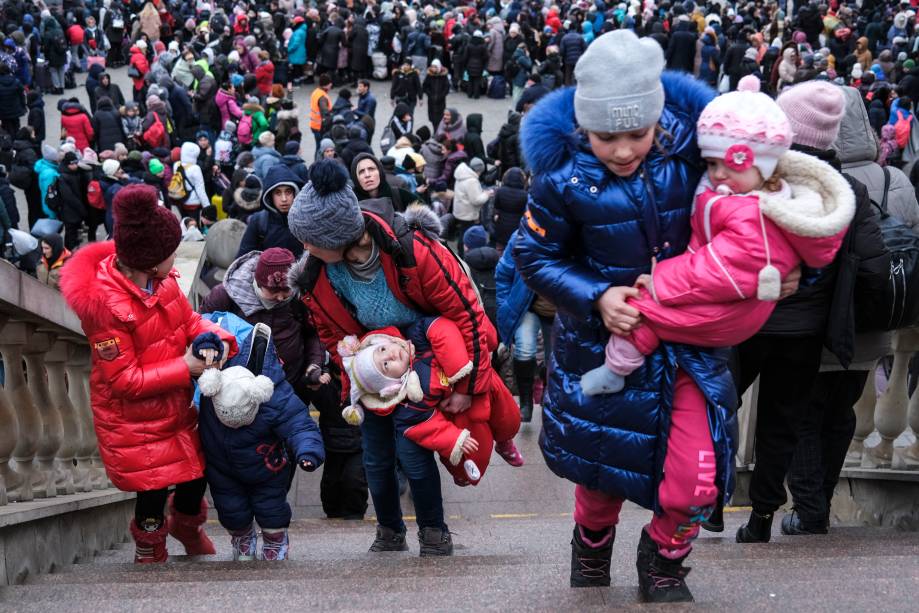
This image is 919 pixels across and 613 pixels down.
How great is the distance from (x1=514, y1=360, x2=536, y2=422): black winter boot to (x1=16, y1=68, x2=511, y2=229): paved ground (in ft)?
42.8

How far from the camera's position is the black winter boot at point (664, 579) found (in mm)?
3797

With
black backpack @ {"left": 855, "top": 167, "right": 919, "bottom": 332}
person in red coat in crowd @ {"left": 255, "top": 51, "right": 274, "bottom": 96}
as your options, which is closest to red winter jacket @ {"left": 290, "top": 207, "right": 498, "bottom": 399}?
black backpack @ {"left": 855, "top": 167, "right": 919, "bottom": 332}

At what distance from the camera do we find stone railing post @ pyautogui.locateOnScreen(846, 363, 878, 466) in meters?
6.06

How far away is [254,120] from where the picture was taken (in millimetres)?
19000

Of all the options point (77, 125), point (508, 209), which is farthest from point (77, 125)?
point (508, 209)

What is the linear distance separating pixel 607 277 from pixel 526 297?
194cm

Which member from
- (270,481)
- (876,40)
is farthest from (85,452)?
(876,40)

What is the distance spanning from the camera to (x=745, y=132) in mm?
3465

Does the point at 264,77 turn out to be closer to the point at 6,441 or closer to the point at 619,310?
the point at 6,441

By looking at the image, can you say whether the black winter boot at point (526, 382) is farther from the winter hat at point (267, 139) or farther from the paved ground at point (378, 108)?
the paved ground at point (378, 108)

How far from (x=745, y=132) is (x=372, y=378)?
6.51 ft

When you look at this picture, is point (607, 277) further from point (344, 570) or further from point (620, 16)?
point (620, 16)

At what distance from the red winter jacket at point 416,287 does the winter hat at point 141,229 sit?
1.82 ft

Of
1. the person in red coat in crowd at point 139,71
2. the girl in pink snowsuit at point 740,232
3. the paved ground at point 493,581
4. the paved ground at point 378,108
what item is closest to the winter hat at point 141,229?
the paved ground at point 493,581
